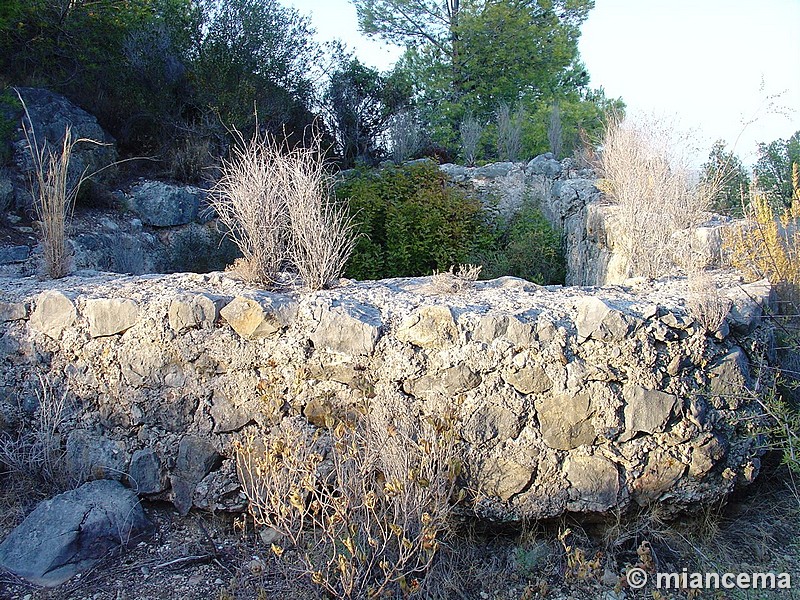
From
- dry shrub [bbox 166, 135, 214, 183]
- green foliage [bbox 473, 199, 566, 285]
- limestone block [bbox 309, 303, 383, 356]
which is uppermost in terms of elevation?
dry shrub [bbox 166, 135, 214, 183]

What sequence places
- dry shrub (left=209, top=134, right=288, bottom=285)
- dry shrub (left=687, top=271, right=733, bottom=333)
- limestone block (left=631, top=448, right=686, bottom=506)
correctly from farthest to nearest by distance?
dry shrub (left=209, top=134, right=288, bottom=285) < dry shrub (left=687, top=271, right=733, bottom=333) < limestone block (left=631, top=448, right=686, bottom=506)

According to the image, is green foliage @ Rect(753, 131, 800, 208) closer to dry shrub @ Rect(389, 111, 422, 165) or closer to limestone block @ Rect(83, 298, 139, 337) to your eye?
dry shrub @ Rect(389, 111, 422, 165)

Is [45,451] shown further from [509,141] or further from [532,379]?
[509,141]

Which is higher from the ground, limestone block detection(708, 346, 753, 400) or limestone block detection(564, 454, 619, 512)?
limestone block detection(708, 346, 753, 400)

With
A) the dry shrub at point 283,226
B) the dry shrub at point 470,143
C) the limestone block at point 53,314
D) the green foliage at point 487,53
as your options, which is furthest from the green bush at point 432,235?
the green foliage at point 487,53

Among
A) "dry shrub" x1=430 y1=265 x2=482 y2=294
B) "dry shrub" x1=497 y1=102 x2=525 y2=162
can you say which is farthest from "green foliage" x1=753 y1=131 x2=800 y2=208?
"dry shrub" x1=430 y1=265 x2=482 y2=294

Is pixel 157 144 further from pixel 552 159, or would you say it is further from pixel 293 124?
pixel 552 159

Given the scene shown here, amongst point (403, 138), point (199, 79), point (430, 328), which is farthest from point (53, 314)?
point (403, 138)

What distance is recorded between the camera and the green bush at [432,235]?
6449mm

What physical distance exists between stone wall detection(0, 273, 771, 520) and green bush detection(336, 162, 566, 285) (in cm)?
292

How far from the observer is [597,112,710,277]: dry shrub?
4617 mm

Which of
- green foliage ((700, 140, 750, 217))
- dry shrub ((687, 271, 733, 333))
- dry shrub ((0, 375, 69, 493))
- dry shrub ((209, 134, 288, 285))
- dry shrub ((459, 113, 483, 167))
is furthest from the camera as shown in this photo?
dry shrub ((459, 113, 483, 167))

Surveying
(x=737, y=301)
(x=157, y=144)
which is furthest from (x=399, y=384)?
(x=157, y=144)

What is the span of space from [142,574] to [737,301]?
9.80 ft
